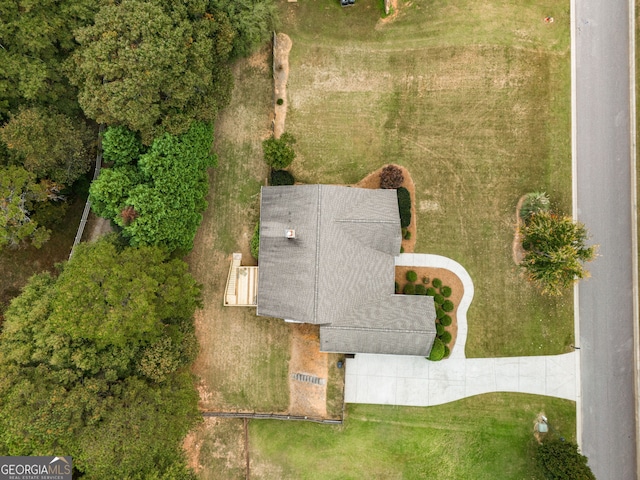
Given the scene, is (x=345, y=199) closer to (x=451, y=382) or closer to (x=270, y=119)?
(x=270, y=119)

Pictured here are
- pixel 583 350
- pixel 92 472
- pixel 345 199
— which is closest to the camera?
pixel 92 472

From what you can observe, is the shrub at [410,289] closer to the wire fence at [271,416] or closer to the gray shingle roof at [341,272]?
the gray shingle roof at [341,272]

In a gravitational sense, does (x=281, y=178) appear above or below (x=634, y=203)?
above

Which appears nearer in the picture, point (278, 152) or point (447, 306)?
point (278, 152)

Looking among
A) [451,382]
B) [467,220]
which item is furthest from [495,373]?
[467,220]

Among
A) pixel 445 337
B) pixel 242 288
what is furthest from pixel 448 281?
pixel 242 288

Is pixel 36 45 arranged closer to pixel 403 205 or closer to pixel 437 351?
pixel 403 205
